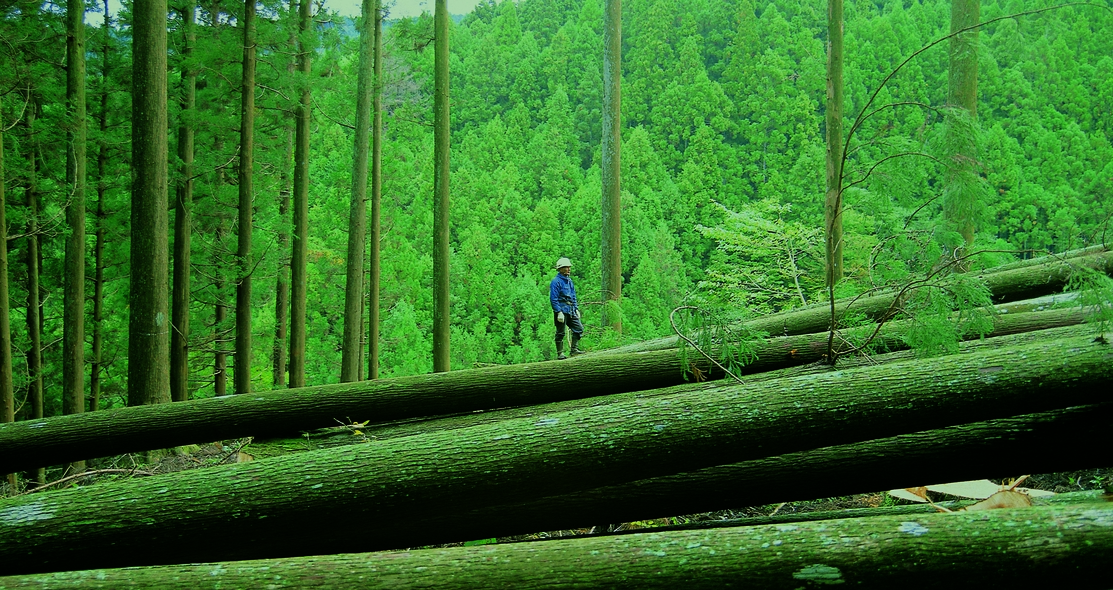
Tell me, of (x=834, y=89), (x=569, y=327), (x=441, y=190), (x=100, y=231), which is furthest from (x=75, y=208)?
(x=834, y=89)

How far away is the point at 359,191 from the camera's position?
545 inches

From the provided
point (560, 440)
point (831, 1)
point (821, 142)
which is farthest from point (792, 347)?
point (821, 142)

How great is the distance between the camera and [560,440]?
282cm

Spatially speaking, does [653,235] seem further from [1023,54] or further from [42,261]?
[1023,54]

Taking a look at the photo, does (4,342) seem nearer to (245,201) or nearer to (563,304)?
(245,201)

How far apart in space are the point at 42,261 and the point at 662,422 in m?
14.0

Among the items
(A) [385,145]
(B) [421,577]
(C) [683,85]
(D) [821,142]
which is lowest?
(B) [421,577]

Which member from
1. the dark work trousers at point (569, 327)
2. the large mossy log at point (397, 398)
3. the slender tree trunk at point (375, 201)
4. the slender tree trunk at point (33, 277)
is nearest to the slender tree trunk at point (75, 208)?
the slender tree trunk at point (33, 277)

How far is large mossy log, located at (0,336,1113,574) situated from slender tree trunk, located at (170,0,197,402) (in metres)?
8.61

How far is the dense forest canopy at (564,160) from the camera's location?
9.81 meters

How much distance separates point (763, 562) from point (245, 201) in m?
11.0

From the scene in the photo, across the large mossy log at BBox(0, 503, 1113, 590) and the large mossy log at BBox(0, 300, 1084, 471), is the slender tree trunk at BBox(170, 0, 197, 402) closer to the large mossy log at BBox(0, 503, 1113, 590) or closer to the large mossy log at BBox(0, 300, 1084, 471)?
the large mossy log at BBox(0, 300, 1084, 471)

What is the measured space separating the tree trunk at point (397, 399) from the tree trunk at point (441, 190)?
606cm

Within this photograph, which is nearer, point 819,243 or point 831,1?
point 831,1
